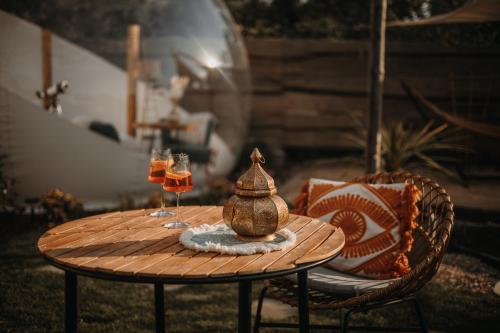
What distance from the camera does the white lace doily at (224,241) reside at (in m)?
1.81

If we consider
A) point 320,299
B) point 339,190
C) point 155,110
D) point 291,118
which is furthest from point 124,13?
point 320,299

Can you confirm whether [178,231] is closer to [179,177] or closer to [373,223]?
[179,177]

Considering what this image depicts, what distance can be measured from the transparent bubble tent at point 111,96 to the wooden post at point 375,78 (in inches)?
86.5

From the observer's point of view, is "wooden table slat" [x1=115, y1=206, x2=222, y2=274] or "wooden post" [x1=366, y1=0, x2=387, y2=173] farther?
"wooden post" [x1=366, y1=0, x2=387, y2=173]

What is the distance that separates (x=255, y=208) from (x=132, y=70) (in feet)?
13.2

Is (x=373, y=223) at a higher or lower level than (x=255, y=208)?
lower

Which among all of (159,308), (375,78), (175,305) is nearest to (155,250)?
(159,308)

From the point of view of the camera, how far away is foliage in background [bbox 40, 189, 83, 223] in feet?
15.9

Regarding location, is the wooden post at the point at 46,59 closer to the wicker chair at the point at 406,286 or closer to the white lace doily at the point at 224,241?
the wicker chair at the point at 406,286

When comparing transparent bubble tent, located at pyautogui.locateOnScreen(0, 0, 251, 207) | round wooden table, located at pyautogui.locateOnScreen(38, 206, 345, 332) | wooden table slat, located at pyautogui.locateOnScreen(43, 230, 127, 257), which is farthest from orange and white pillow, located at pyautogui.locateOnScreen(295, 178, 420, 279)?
transparent bubble tent, located at pyautogui.locateOnScreen(0, 0, 251, 207)

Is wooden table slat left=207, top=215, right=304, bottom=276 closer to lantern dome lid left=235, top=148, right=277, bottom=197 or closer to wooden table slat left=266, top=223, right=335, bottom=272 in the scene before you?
wooden table slat left=266, top=223, right=335, bottom=272

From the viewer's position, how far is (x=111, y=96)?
550 centimetres

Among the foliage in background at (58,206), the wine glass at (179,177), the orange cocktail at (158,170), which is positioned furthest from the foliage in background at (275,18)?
the wine glass at (179,177)

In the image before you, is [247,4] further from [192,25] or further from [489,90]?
[489,90]
